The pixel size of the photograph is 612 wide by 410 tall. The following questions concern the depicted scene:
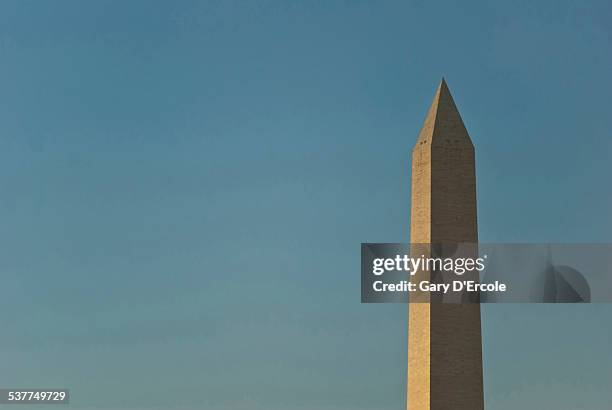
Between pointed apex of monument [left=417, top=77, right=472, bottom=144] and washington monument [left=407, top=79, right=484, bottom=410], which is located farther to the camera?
pointed apex of monument [left=417, top=77, right=472, bottom=144]

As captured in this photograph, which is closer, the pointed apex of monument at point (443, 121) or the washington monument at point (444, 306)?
the washington monument at point (444, 306)

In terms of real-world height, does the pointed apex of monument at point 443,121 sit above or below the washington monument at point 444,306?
above

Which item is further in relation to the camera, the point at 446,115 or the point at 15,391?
the point at 446,115

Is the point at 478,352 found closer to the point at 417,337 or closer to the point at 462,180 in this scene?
the point at 417,337

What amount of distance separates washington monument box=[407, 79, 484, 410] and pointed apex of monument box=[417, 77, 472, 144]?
4 cm

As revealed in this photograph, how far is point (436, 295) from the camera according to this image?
37.4 m

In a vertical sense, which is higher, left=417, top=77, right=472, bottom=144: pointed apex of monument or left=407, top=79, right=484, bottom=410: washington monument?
left=417, top=77, right=472, bottom=144: pointed apex of monument

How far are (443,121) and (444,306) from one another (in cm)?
680

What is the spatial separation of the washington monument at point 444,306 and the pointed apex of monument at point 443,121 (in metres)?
0.04

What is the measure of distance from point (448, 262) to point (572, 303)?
4.51 meters

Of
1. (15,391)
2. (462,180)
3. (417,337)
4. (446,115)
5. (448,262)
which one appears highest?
(446,115)

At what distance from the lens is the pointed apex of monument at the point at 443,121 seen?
39.3m

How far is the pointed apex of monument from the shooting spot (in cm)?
3928

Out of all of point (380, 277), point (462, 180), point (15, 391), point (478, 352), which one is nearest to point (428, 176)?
point (462, 180)
